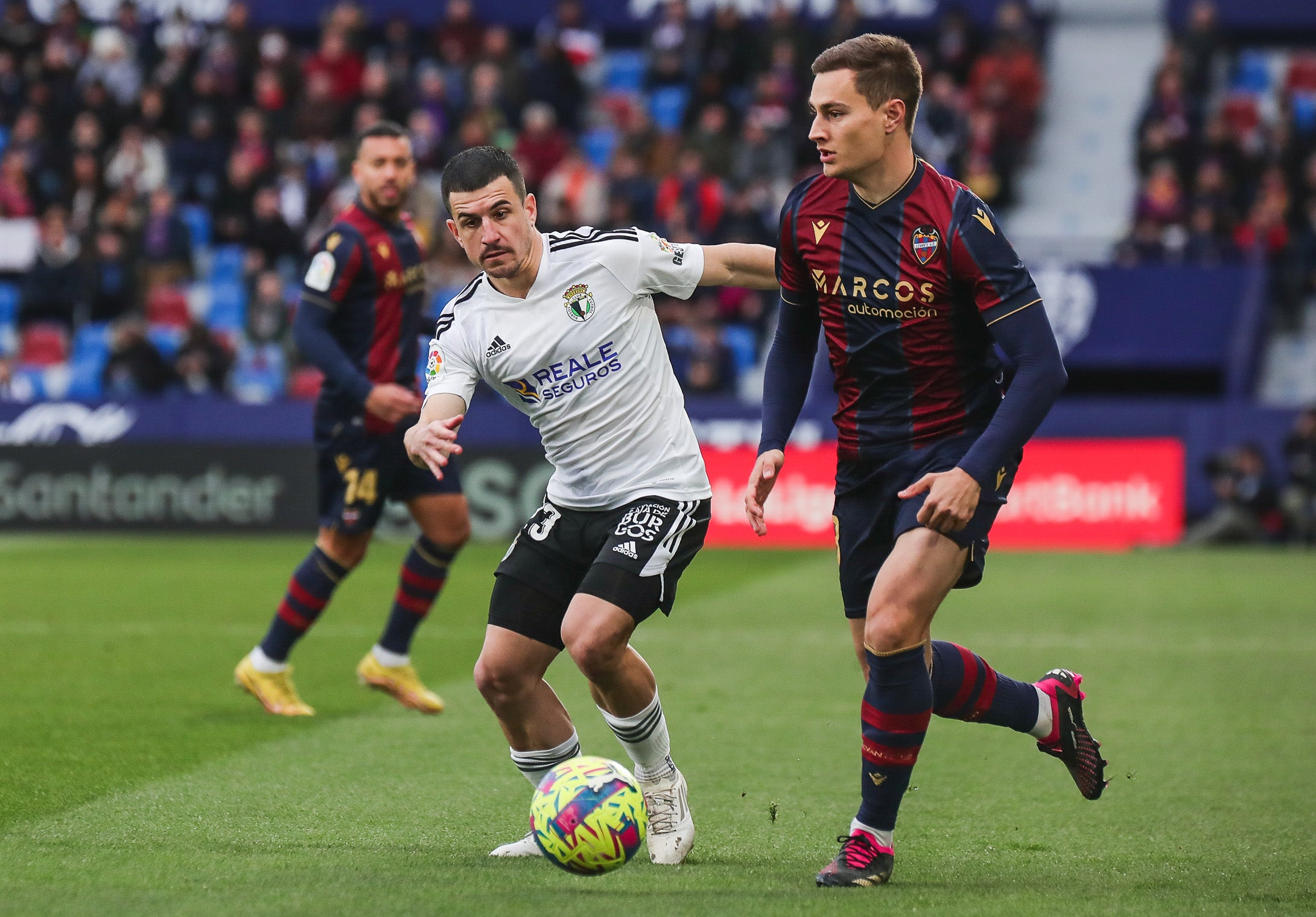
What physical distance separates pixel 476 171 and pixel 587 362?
666mm

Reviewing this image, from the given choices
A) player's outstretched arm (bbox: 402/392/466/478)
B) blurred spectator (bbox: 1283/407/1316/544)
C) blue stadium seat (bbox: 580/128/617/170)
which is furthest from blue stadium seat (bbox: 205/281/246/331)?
player's outstretched arm (bbox: 402/392/466/478)

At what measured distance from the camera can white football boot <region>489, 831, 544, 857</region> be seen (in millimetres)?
4922

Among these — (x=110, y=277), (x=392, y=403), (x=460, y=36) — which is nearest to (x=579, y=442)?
(x=392, y=403)

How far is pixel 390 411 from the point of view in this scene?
7418mm

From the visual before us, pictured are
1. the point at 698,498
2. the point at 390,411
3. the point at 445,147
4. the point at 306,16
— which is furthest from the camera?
the point at 306,16

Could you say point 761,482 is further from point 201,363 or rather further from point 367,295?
point 201,363

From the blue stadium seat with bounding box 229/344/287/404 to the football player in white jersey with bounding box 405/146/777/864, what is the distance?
14.8 m

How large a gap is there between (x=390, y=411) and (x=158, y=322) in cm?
1423

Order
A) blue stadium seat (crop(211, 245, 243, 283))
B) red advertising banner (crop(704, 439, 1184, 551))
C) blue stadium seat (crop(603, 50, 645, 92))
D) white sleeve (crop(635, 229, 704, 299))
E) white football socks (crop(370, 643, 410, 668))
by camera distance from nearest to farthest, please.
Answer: white sleeve (crop(635, 229, 704, 299))
white football socks (crop(370, 643, 410, 668))
red advertising banner (crop(704, 439, 1184, 551))
blue stadium seat (crop(211, 245, 243, 283))
blue stadium seat (crop(603, 50, 645, 92))

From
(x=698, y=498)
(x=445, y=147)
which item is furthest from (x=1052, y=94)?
(x=698, y=498)

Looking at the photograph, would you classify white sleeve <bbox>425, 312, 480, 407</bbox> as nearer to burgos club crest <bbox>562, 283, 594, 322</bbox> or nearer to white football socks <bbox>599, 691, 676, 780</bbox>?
burgos club crest <bbox>562, 283, 594, 322</bbox>

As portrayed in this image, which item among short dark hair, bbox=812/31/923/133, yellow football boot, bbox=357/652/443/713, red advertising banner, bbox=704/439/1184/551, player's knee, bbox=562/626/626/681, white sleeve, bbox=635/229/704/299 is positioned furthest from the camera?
red advertising banner, bbox=704/439/1184/551

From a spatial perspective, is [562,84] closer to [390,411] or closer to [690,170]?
[690,170]

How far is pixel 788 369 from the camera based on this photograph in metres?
5.19
